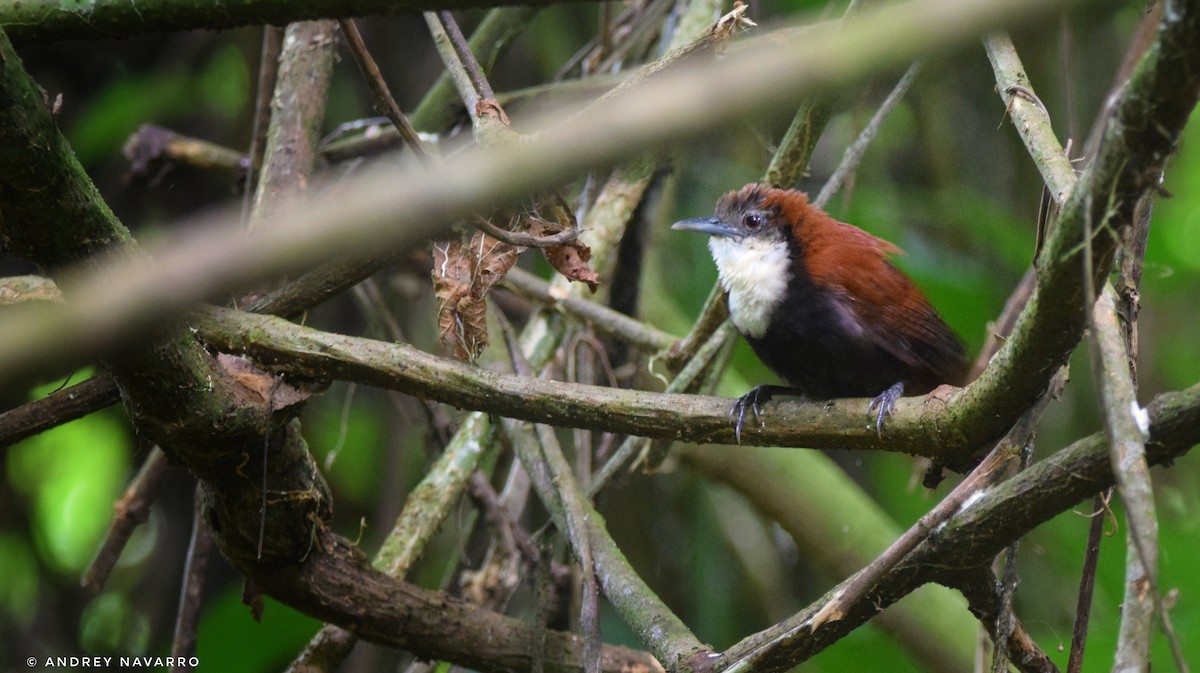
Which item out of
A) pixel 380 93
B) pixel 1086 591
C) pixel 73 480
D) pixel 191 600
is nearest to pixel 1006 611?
pixel 1086 591

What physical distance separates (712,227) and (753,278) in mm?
337

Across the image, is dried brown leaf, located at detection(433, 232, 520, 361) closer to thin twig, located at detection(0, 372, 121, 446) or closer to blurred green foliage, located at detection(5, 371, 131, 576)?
thin twig, located at detection(0, 372, 121, 446)

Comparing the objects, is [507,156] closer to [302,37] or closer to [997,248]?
[302,37]

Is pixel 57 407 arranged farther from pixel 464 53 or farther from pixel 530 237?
pixel 464 53

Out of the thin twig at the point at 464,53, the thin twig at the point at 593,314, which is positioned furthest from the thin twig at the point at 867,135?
the thin twig at the point at 464,53

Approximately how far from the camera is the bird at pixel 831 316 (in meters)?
2.83

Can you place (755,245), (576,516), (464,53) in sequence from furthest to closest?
(755,245) < (576,516) < (464,53)

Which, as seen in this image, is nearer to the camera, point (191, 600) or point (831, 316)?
point (831, 316)

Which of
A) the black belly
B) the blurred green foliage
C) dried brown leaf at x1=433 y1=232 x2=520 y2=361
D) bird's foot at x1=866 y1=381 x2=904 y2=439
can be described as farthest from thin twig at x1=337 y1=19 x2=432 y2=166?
the blurred green foliage

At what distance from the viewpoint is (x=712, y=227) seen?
128 inches

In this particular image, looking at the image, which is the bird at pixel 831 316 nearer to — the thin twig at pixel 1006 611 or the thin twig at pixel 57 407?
the thin twig at pixel 1006 611

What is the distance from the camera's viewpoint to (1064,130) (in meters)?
4.58

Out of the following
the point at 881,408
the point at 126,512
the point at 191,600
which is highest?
the point at 881,408

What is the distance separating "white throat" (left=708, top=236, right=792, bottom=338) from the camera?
2.87m
